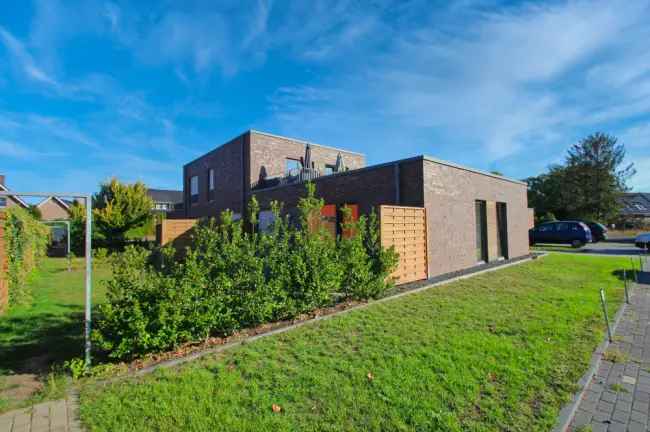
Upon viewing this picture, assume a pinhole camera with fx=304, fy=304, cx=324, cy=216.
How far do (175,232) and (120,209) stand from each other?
6.19 metres

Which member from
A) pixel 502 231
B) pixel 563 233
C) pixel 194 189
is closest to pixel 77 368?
pixel 502 231

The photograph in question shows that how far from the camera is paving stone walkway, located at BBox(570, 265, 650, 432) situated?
2492 millimetres

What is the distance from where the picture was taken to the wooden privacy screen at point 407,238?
7234 mm

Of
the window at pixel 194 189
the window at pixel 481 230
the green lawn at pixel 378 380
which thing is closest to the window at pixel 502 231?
the window at pixel 481 230

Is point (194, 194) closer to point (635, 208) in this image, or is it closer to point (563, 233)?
point (563, 233)

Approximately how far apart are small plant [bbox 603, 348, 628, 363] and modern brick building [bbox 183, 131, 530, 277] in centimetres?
475

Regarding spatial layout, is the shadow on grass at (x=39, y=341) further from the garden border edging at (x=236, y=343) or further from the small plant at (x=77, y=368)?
the garden border edging at (x=236, y=343)

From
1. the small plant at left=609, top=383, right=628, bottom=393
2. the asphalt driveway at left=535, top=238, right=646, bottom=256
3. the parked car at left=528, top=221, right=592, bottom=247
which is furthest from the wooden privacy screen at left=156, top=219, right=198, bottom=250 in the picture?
the parked car at left=528, top=221, right=592, bottom=247

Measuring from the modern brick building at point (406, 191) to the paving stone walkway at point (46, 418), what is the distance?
780 cm

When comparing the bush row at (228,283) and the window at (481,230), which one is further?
the window at (481,230)

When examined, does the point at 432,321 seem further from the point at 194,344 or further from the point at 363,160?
the point at 363,160

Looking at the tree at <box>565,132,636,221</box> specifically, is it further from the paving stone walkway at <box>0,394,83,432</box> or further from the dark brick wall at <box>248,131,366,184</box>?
the paving stone walkway at <box>0,394,83,432</box>

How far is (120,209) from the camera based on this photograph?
19.0 meters

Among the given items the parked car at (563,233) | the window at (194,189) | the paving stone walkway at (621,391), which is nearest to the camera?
the paving stone walkway at (621,391)
